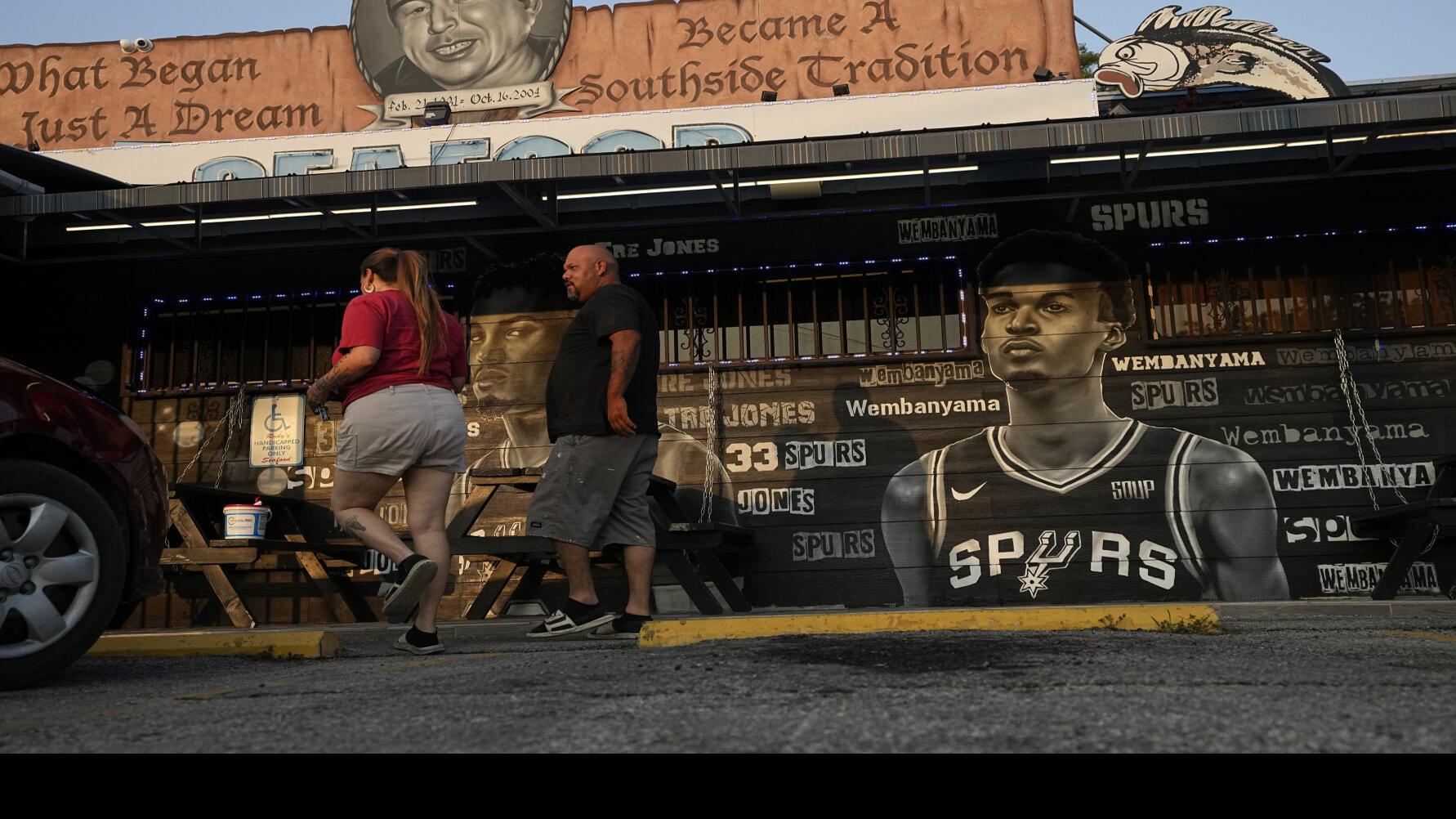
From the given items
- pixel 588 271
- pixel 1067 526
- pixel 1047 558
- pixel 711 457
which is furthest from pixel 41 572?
pixel 1067 526

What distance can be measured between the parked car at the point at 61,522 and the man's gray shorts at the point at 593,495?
169 cm

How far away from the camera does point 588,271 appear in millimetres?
5496

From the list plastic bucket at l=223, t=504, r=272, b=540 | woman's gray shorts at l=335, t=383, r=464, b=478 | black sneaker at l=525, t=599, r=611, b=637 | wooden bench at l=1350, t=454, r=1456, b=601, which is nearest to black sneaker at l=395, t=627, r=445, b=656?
black sneaker at l=525, t=599, r=611, b=637

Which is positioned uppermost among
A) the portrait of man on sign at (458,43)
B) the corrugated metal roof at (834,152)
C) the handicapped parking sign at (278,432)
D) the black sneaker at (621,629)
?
the portrait of man on sign at (458,43)

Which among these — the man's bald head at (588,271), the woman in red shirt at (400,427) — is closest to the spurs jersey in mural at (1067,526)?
the man's bald head at (588,271)

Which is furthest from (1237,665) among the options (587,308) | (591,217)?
(591,217)

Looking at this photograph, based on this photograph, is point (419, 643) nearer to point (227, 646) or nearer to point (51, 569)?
point (227, 646)

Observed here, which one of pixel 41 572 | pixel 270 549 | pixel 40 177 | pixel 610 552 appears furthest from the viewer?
pixel 40 177

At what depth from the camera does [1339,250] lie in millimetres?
8320

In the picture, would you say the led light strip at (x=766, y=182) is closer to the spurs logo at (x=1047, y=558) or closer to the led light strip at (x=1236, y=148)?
the led light strip at (x=1236, y=148)

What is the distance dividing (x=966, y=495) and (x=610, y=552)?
Answer: 2679 millimetres

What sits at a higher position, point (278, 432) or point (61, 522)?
point (278, 432)

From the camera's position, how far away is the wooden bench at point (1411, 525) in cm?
628

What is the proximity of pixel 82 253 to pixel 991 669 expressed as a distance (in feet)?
27.7
